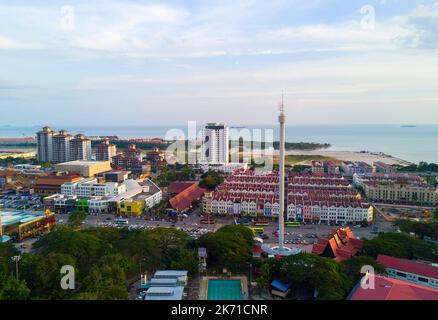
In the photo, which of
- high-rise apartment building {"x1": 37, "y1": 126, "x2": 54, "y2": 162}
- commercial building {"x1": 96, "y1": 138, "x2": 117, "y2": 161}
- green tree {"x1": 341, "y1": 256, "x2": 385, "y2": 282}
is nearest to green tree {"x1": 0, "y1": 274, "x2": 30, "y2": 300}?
green tree {"x1": 341, "y1": 256, "x2": 385, "y2": 282}

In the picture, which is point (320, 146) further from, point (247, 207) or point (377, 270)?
point (377, 270)

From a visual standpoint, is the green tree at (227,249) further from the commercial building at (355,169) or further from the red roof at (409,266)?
the commercial building at (355,169)

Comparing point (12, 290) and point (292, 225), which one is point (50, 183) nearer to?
point (292, 225)

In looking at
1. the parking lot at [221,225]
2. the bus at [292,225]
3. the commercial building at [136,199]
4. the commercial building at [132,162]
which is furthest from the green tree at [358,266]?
the commercial building at [132,162]

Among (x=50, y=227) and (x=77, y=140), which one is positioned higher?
(x=77, y=140)

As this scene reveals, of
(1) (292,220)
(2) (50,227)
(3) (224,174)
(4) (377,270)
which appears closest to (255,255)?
(4) (377,270)

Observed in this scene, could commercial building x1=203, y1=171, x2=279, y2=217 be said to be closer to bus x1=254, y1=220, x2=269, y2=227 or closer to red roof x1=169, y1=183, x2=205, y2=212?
bus x1=254, y1=220, x2=269, y2=227
